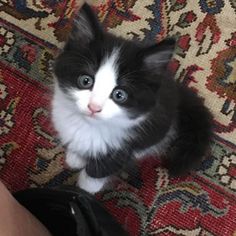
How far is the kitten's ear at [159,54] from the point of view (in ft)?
3.10

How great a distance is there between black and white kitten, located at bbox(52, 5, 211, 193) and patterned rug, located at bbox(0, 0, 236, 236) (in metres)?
0.08

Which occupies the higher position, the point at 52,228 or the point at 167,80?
the point at 167,80

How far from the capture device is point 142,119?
1066mm

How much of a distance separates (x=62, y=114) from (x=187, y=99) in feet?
1.10

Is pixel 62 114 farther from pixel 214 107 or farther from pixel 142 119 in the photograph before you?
pixel 214 107

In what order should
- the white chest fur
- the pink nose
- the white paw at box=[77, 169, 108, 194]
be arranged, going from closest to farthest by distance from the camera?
the pink nose < the white chest fur < the white paw at box=[77, 169, 108, 194]

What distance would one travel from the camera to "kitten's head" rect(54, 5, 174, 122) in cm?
95

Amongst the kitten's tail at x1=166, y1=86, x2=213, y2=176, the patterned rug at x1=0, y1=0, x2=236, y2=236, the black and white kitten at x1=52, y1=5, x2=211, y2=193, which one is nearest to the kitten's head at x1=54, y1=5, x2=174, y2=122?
the black and white kitten at x1=52, y1=5, x2=211, y2=193

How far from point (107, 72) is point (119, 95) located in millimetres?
51

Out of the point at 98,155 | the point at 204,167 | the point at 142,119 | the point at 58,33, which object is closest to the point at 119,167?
the point at 98,155

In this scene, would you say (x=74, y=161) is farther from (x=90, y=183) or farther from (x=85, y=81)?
(x=85, y=81)

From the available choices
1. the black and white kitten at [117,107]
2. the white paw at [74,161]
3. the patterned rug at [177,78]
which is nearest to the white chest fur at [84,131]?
the black and white kitten at [117,107]

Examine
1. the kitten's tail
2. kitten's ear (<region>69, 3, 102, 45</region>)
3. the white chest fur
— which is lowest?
the white chest fur

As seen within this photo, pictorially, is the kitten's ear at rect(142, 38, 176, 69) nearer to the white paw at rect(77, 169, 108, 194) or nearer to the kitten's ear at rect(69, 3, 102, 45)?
the kitten's ear at rect(69, 3, 102, 45)
